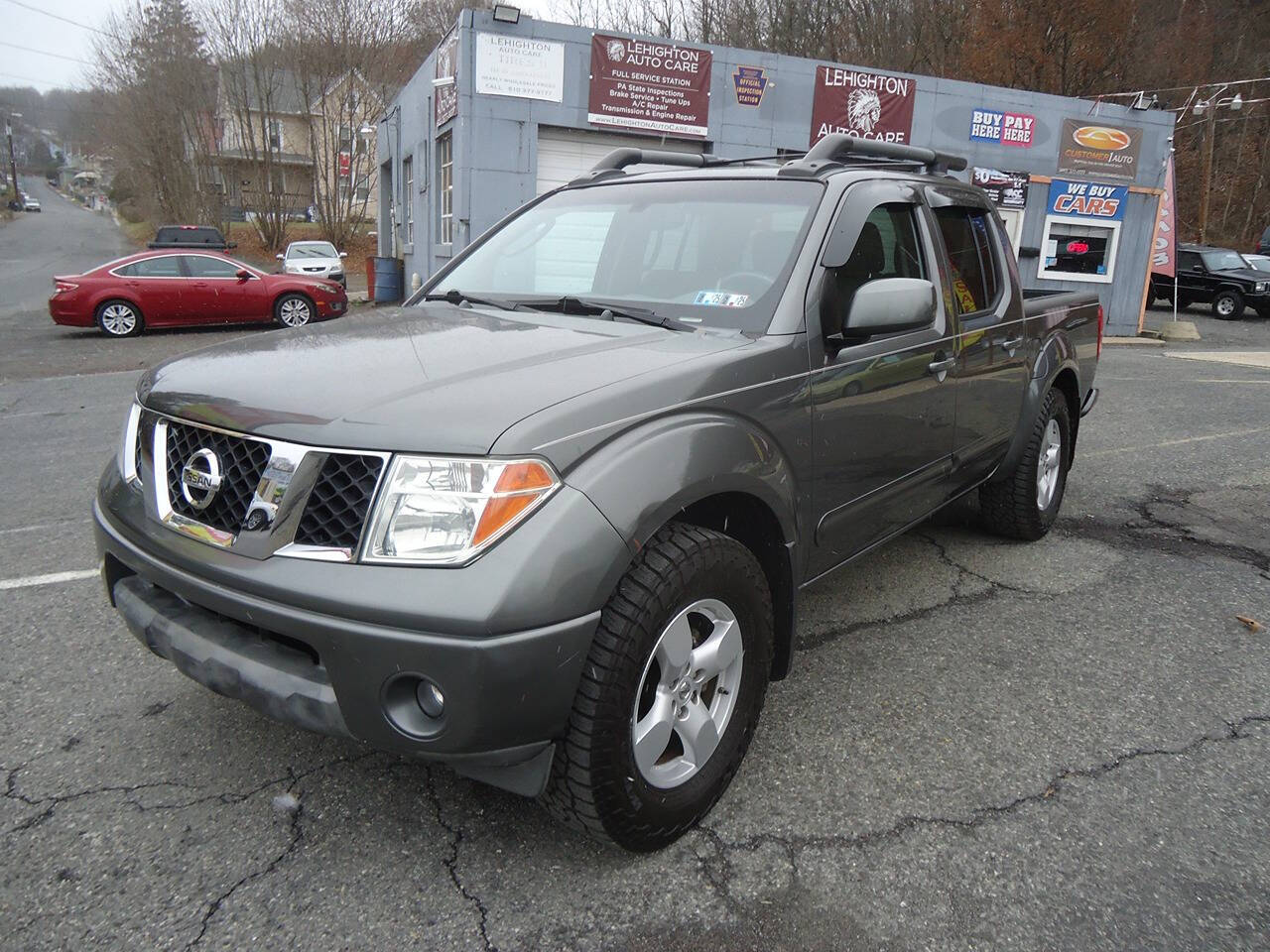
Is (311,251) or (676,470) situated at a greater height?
(311,251)

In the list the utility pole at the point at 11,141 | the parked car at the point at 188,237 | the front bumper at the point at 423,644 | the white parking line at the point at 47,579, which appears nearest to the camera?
the front bumper at the point at 423,644

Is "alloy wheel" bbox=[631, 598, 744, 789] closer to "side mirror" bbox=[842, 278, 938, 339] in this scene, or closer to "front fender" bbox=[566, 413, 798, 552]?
"front fender" bbox=[566, 413, 798, 552]

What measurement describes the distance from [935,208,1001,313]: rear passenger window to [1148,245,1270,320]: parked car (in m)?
22.3

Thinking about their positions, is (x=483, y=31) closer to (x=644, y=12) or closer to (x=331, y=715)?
(x=331, y=715)

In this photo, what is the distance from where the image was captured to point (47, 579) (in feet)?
13.2

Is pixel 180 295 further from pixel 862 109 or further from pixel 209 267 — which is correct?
pixel 862 109

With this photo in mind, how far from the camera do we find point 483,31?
13.7 meters

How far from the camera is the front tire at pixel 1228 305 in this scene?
23094mm

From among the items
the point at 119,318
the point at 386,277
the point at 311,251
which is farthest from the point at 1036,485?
the point at 311,251

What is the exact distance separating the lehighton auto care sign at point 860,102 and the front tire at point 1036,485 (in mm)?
12506

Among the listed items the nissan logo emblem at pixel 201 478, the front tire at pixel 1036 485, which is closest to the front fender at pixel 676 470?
the nissan logo emblem at pixel 201 478

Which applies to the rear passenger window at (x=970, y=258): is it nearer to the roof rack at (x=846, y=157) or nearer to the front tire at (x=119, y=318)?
the roof rack at (x=846, y=157)

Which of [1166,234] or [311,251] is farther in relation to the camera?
[311,251]

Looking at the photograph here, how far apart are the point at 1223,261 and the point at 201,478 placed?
27778mm
